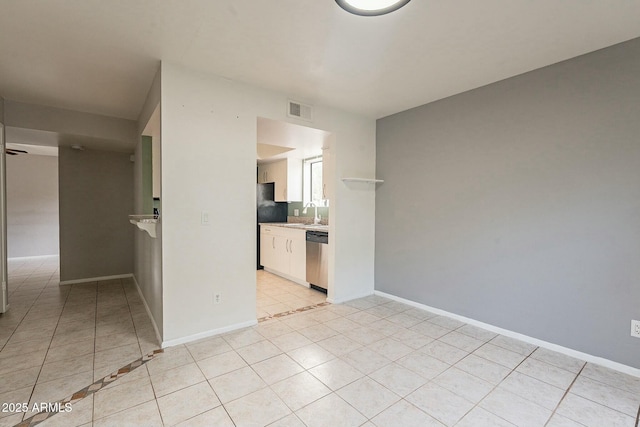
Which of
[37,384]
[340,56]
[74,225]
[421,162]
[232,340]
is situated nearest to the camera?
[37,384]

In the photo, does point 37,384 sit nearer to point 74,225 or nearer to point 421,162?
point 74,225

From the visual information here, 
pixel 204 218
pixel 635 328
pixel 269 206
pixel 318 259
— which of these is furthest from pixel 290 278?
pixel 635 328

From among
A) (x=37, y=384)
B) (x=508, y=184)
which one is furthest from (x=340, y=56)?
(x=37, y=384)

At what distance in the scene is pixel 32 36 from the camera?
2109 millimetres

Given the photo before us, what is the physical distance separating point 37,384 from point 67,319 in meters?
1.41

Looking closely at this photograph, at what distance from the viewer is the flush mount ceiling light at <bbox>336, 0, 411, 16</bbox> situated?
161 cm

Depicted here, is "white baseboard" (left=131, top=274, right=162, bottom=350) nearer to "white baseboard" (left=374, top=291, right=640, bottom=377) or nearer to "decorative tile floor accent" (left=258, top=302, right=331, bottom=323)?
"decorative tile floor accent" (left=258, top=302, right=331, bottom=323)

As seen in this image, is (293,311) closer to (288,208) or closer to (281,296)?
(281,296)

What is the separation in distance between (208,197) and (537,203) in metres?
3.02

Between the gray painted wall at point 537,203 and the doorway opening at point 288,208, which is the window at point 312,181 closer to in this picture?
the doorway opening at point 288,208

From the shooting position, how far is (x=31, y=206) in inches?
273

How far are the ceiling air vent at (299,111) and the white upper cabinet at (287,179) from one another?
2.17 metres

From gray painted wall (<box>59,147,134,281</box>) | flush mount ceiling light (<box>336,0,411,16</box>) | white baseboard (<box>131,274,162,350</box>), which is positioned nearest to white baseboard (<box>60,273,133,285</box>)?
gray painted wall (<box>59,147,134,281</box>)

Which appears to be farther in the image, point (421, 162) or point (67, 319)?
point (421, 162)
